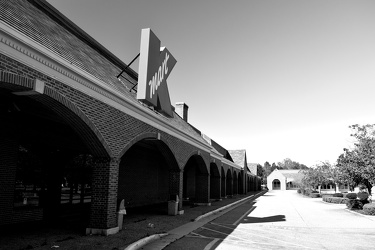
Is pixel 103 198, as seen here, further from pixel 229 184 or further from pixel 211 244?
pixel 229 184

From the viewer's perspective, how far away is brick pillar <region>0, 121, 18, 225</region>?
11969 millimetres

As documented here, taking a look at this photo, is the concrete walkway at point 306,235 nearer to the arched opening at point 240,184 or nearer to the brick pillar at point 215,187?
the brick pillar at point 215,187

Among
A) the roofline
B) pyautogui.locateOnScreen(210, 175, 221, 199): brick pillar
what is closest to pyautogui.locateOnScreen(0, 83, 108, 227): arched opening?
the roofline

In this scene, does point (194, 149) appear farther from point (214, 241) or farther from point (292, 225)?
point (214, 241)

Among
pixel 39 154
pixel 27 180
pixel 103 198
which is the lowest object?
pixel 103 198

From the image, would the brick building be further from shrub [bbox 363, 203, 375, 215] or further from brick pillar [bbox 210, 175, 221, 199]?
shrub [bbox 363, 203, 375, 215]

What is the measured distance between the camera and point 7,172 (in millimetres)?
12297

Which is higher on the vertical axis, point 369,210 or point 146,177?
point 146,177

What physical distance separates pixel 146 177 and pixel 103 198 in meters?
14.5

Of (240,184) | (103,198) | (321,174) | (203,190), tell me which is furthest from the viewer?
(240,184)

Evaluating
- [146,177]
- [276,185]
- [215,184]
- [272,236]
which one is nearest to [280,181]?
[276,185]

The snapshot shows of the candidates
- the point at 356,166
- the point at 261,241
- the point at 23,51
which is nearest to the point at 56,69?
the point at 23,51

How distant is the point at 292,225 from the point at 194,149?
354 inches

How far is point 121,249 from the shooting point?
882cm
